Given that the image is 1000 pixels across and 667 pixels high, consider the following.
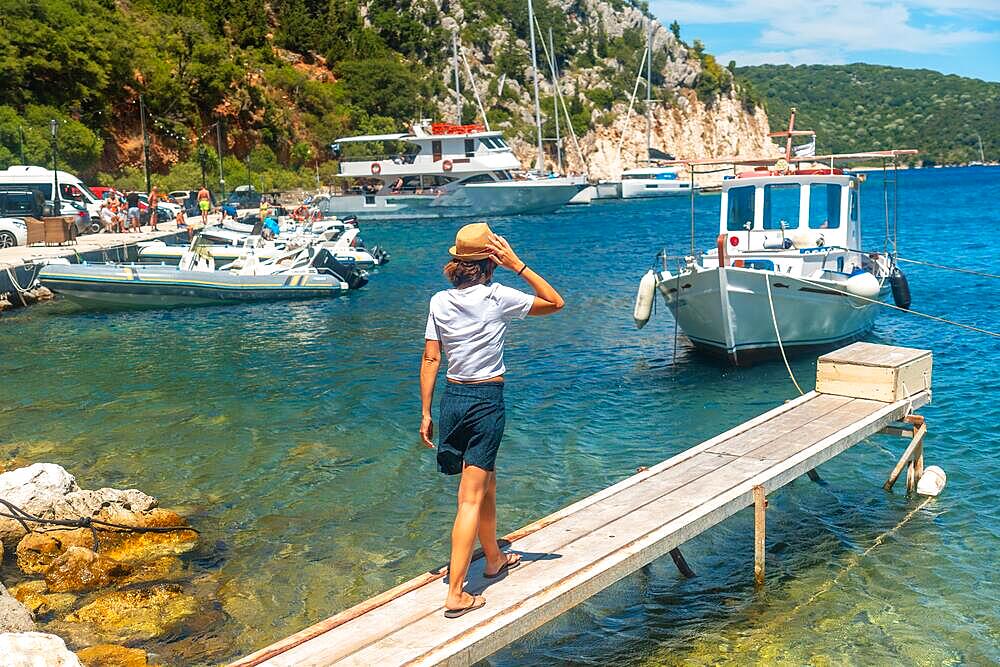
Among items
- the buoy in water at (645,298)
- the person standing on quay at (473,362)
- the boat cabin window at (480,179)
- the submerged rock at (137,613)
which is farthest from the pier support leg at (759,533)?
the boat cabin window at (480,179)

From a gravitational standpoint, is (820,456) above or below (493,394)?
below

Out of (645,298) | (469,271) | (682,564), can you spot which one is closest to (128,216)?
(645,298)

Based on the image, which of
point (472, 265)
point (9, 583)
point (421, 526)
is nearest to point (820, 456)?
point (421, 526)

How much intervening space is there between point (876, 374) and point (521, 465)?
4.15 m

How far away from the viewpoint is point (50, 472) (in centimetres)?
967

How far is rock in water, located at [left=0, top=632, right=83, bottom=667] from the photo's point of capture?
17.9 feet

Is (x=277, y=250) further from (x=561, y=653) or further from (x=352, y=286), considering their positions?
(x=561, y=653)

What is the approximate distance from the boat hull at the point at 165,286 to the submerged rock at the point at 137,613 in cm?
1866

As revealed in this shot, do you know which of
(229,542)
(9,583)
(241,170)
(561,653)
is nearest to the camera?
(561,653)

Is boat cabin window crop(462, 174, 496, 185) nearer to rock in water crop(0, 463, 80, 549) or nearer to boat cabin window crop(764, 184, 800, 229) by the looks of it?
boat cabin window crop(764, 184, 800, 229)

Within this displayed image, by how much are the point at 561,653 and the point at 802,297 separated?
1103 cm

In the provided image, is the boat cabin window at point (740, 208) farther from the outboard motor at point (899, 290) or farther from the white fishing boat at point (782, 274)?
the outboard motor at point (899, 290)

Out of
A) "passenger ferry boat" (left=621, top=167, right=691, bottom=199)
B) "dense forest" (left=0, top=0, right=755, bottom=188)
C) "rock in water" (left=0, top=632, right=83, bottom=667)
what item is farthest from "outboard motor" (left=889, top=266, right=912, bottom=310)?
"passenger ferry boat" (left=621, top=167, right=691, bottom=199)

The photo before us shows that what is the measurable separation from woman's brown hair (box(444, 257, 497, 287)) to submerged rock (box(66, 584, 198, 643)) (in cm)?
389
